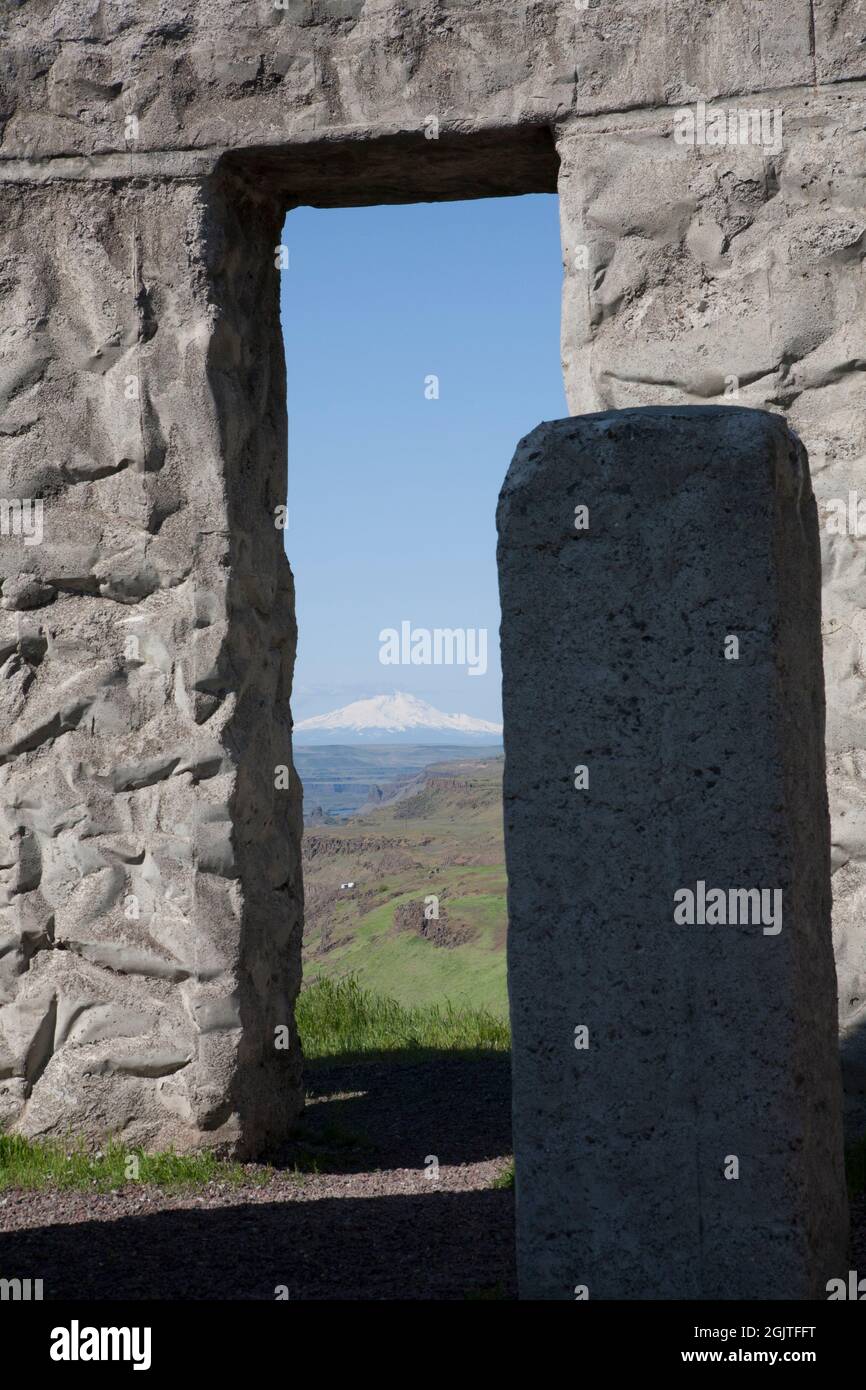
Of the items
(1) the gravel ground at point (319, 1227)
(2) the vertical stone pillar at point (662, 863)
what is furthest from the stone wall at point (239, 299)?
(2) the vertical stone pillar at point (662, 863)

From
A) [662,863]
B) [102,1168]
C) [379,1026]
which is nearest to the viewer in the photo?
[662,863]

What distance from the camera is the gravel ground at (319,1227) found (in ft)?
11.5

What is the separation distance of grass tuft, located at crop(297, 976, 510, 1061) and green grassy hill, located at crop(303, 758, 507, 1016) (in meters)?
0.31

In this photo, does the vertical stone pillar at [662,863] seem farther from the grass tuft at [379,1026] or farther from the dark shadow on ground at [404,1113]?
the grass tuft at [379,1026]

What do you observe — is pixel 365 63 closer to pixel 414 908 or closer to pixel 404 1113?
pixel 404 1113

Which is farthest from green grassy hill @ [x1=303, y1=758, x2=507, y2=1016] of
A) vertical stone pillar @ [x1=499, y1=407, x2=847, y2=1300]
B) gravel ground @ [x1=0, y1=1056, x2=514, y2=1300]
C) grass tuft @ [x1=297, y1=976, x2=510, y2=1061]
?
vertical stone pillar @ [x1=499, y1=407, x2=847, y2=1300]

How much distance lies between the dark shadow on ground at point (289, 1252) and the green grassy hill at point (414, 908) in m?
2.27

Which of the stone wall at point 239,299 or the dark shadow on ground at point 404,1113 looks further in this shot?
the dark shadow on ground at point 404,1113

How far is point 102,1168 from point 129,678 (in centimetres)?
143

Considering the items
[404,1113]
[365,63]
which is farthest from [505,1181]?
[365,63]

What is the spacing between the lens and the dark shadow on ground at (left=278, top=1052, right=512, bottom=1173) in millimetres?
4848

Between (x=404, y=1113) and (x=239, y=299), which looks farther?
(x=404, y=1113)

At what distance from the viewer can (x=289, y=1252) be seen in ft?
12.4

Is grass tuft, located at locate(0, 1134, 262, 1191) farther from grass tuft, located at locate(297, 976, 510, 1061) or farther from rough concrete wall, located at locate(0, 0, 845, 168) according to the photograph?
rough concrete wall, located at locate(0, 0, 845, 168)
